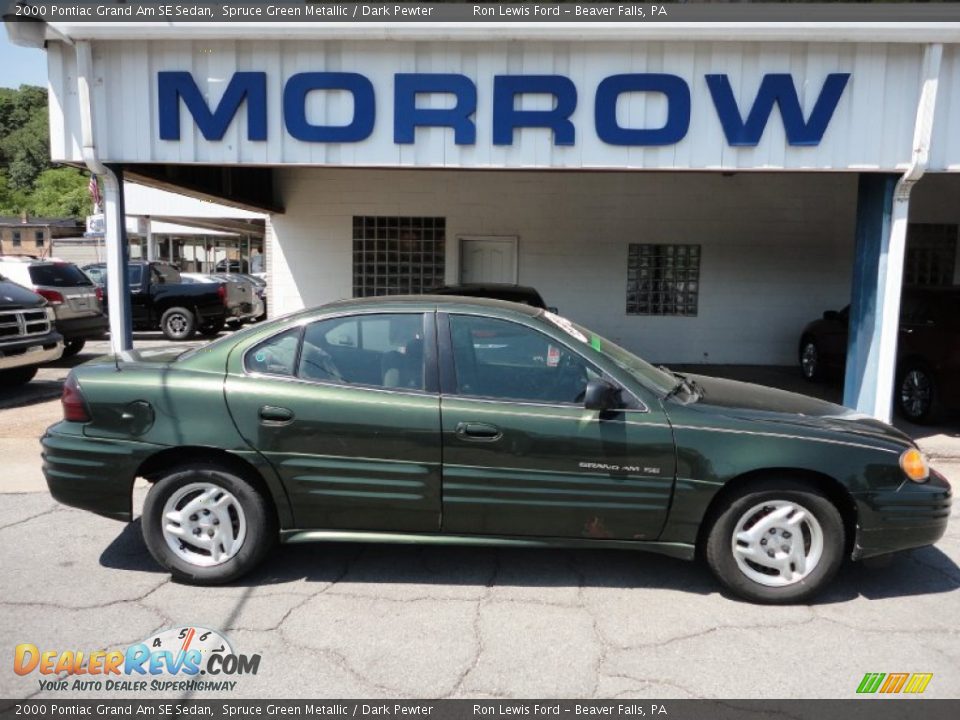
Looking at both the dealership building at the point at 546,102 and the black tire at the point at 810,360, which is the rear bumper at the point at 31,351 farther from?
the black tire at the point at 810,360

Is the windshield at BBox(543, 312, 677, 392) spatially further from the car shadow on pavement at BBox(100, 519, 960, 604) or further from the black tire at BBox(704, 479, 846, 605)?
the car shadow on pavement at BBox(100, 519, 960, 604)

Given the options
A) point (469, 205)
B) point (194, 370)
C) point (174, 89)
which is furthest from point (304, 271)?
point (194, 370)

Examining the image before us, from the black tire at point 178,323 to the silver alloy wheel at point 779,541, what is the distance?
1351cm

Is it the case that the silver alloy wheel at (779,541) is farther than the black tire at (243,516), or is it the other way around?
the black tire at (243,516)

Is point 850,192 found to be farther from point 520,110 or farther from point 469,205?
point 520,110

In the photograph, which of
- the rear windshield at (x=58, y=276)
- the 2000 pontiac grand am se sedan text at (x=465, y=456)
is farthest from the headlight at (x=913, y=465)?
the rear windshield at (x=58, y=276)

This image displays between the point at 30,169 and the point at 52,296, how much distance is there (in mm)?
109472

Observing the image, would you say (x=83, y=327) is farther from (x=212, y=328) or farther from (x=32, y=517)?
(x=32, y=517)

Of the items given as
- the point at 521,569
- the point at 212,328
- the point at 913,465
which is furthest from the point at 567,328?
the point at 212,328

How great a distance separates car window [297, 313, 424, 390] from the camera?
393 cm

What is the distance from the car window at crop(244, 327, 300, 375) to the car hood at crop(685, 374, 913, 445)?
2148 mm

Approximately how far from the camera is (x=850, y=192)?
12.3m

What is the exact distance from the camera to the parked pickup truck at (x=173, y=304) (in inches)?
594

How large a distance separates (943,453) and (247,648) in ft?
21.2
